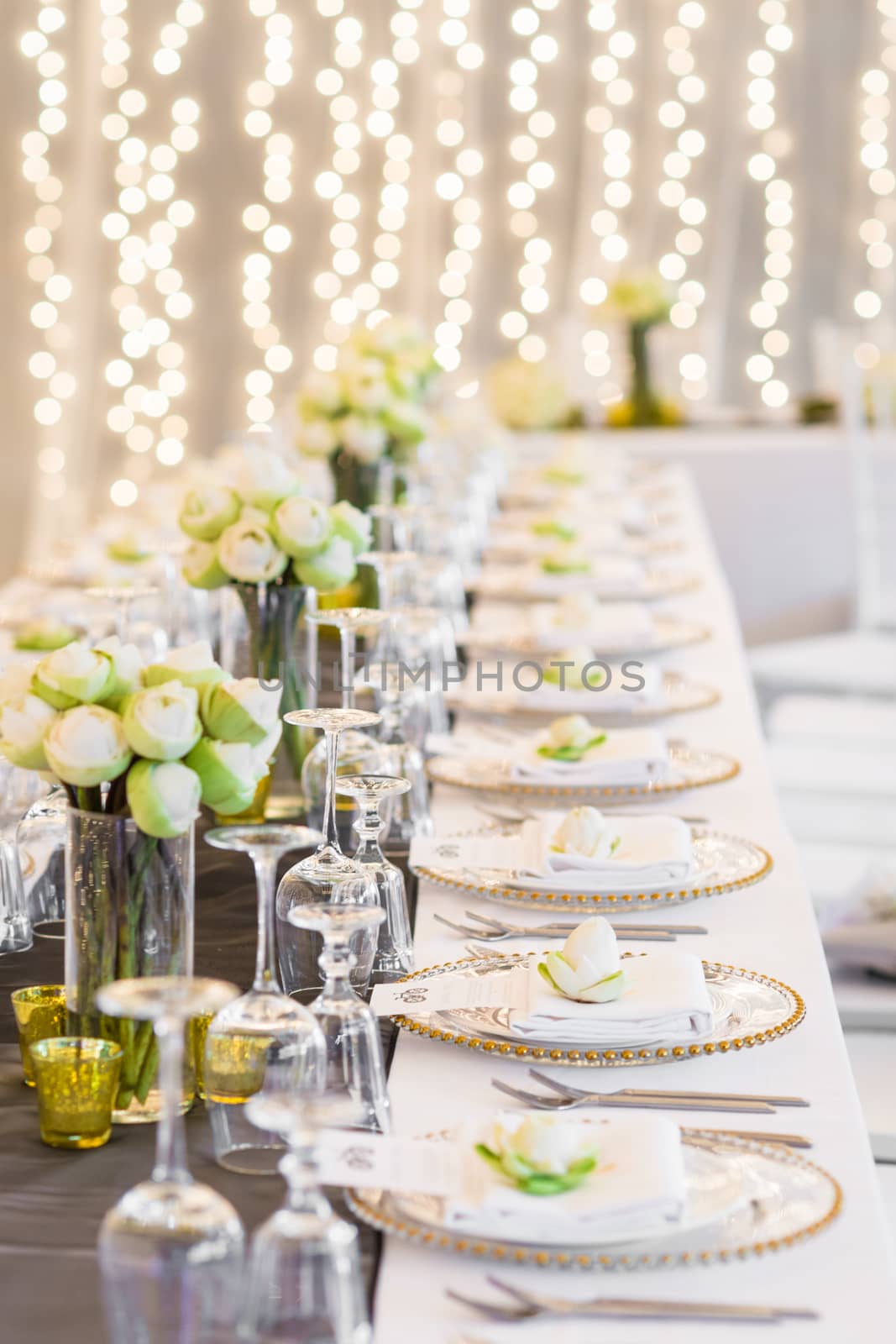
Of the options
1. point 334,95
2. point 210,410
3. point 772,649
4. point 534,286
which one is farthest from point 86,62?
point 772,649

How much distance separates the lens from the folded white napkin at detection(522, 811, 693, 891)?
1.68 m

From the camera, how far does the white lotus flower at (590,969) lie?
4.35 ft

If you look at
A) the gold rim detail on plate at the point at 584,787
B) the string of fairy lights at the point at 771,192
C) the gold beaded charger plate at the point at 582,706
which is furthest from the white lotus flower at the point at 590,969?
the string of fairy lights at the point at 771,192

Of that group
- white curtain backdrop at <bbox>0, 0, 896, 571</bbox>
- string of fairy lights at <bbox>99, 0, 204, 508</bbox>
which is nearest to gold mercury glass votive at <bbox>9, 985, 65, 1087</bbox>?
white curtain backdrop at <bbox>0, 0, 896, 571</bbox>

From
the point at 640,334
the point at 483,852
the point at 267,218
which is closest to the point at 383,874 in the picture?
the point at 483,852

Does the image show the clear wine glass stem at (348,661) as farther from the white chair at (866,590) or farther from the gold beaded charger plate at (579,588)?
the white chair at (866,590)

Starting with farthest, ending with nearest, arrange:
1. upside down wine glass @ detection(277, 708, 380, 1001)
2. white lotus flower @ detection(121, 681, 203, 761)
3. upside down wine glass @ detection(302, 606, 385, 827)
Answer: upside down wine glass @ detection(302, 606, 385, 827) < upside down wine glass @ detection(277, 708, 380, 1001) < white lotus flower @ detection(121, 681, 203, 761)

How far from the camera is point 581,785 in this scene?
2.05 metres

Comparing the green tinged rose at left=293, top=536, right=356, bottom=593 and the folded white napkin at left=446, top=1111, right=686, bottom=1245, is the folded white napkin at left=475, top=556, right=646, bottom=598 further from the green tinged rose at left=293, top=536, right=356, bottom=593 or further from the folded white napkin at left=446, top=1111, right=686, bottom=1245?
the folded white napkin at left=446, top=1111, right=686, bottom=1245

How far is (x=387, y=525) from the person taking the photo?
310 centimetres

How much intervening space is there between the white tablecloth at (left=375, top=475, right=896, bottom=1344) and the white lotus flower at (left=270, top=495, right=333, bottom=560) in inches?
14.4

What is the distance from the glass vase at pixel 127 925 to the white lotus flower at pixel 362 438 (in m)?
2.07

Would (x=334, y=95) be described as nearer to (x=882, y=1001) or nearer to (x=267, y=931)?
(x=882, y=1001)

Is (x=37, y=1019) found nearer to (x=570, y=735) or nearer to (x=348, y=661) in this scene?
(x=348, y=661)
